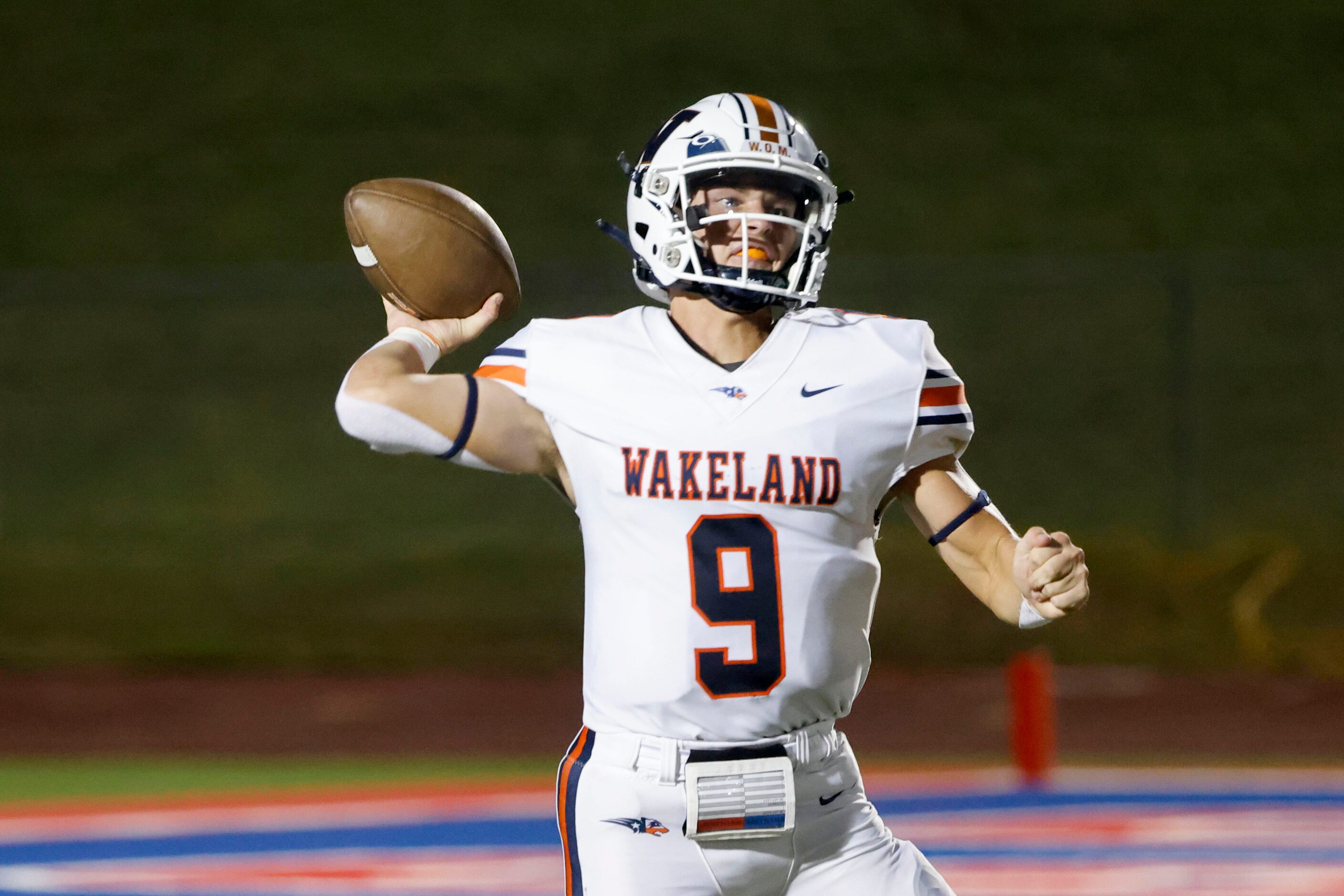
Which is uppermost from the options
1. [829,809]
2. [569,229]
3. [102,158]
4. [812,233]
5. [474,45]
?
[474,45]

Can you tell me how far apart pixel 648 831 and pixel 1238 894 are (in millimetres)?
3657

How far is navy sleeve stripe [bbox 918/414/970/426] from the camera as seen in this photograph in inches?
114

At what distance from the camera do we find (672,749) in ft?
8.98

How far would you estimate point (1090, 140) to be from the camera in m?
16.1

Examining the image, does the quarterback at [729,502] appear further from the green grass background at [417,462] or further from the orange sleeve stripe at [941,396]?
the green grass background at [417,462]

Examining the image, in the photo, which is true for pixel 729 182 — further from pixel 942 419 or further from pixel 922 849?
pixel 922 849

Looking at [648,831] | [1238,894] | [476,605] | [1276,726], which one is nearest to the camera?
[648,831]

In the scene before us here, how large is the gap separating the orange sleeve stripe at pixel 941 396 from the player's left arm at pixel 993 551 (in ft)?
0.40

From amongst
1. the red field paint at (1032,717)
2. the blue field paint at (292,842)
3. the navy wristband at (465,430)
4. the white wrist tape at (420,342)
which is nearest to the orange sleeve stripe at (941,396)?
the navy wristband at (465,430)

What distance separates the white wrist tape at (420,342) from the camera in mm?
3064

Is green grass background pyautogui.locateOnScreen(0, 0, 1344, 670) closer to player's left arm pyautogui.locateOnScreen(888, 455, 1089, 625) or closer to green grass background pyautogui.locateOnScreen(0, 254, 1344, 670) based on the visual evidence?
green grass background pyautogui.locateOnScreen(0, 254, 1344, 670)

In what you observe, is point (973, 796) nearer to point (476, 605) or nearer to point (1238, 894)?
point (1238, 894)

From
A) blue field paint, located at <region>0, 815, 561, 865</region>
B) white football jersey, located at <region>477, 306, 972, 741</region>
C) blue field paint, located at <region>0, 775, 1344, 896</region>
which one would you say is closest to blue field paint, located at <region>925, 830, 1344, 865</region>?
blue field paint, located at <region>0, 775, 1344, 896</region>

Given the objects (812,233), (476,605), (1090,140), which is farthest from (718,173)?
(1090,140)
